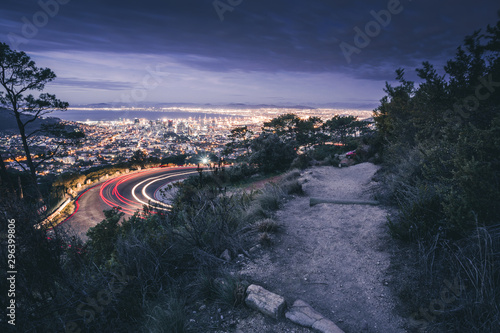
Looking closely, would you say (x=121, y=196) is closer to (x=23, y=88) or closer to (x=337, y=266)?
(x=23, y=88)

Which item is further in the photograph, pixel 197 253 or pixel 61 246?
pixel 197 253

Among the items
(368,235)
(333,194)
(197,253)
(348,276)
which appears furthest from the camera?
(333,194)

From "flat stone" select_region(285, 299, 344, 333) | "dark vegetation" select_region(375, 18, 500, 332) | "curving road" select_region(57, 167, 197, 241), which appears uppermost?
"dark vegetation" select_region(375, 18, 500, 332)

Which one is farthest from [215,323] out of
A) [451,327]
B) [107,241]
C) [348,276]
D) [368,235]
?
[107,241]

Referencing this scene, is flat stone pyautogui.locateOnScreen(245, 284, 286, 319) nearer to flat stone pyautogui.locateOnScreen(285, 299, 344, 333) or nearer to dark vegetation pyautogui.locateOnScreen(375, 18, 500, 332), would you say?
flat stone pyautogui.locateOnScreen(285, 299, 344, 333)

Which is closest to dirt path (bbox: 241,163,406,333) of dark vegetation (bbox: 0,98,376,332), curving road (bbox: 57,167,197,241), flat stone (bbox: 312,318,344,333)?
flat stone (bbox: 312,318,344,333)

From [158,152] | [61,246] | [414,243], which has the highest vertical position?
[61,246]

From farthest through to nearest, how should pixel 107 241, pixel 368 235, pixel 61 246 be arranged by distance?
1. pixel 107 241
2. pixel 368 235
3. pixel 61 246

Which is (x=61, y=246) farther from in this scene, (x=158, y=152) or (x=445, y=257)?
(x=158, y=152)
